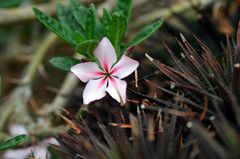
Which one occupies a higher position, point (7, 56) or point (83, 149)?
point (83, 149)

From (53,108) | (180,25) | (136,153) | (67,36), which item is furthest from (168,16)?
(136,153)

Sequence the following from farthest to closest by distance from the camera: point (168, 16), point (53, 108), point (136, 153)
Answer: point (168, 16) < point (53, 108) < point (136, 153)

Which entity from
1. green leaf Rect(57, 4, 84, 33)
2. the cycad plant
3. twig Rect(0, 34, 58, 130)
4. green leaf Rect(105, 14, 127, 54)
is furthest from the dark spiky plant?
twig Rect(0, 34, 58, 130)

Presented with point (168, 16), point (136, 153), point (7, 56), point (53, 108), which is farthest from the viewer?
point (7, 56)

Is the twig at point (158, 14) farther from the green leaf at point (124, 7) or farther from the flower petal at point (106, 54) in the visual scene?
the flower petal at point (106, 54)

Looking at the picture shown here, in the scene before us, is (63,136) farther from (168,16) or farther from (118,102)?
(168,16)
